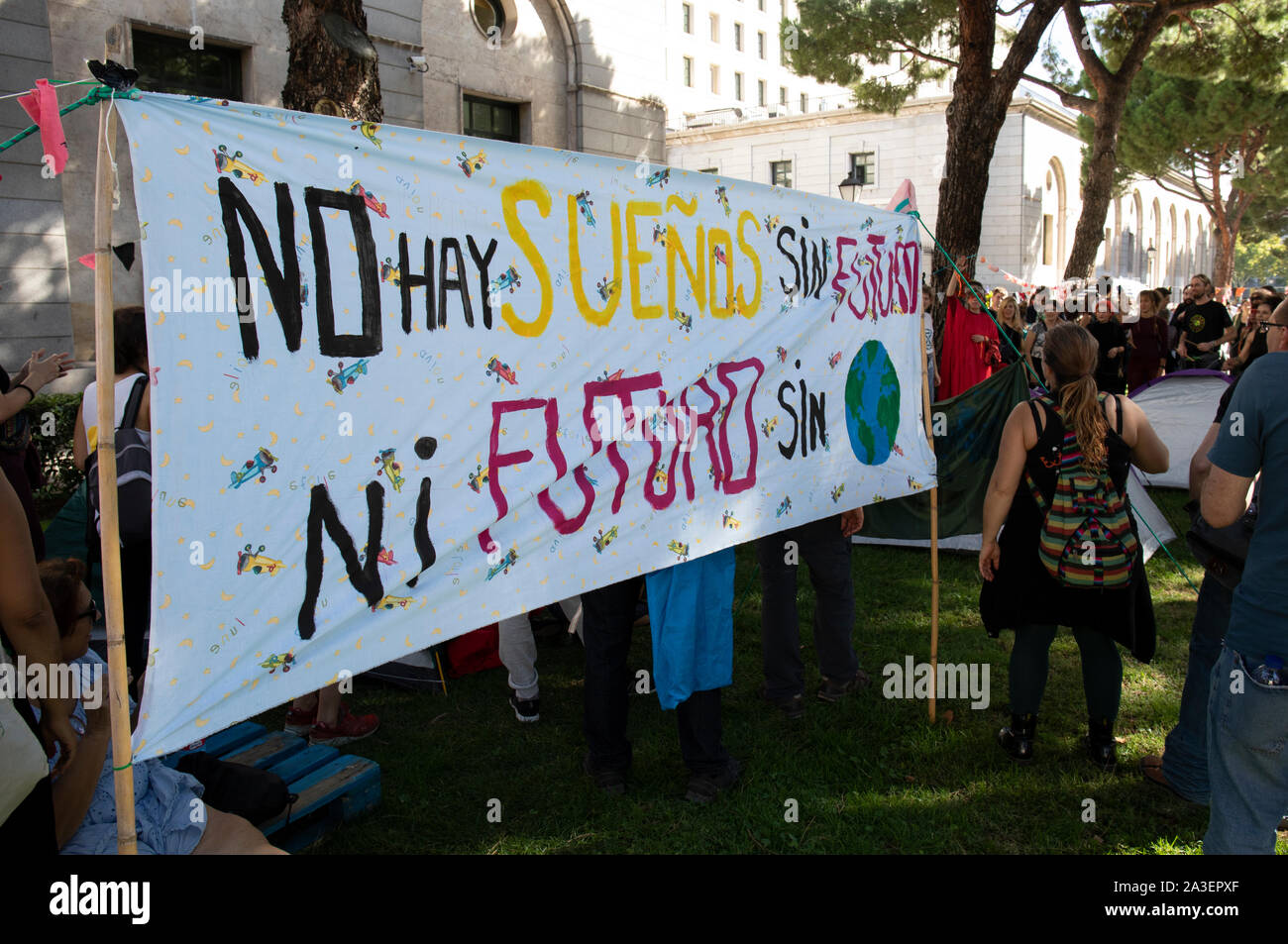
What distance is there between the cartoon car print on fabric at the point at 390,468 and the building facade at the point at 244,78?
19.9ft

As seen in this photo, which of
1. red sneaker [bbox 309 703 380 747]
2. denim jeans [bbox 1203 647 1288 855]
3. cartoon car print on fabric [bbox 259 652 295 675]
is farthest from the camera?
red sneaker [bbox 309 703 380 747]

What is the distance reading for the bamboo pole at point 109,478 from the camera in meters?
1.75

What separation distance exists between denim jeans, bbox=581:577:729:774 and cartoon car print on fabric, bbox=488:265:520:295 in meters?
1.34

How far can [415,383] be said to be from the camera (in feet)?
7.47

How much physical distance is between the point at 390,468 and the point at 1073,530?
2.57 meters

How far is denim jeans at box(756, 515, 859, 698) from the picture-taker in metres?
4.30

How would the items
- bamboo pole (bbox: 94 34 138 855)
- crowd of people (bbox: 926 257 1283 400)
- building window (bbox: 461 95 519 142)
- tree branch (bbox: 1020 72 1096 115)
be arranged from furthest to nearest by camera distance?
tree branch (bbox: 1020 72 1096 115), building window (bbox: 461 95 519 142), crowd of people (bbox: 926 257 1283 400), bamboo pole (bbox: 94 34 138 855)

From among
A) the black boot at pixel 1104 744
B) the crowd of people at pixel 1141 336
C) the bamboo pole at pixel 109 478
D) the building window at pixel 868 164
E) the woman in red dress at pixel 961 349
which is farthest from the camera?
the building window at pixel 868 164

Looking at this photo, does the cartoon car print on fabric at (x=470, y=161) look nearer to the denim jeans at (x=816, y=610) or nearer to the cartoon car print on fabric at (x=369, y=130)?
the cartoon car print on fabric at (x=369, y=130)

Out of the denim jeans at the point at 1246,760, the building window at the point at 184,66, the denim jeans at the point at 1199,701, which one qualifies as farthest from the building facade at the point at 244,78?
the denim jeans at the point at 1246,760

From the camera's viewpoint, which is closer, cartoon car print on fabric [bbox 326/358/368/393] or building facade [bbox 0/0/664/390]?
cartoon car print on fabric [bbox 326/358/368/393]

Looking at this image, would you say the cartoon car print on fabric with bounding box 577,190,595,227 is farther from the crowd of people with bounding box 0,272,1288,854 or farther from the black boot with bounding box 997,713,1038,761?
the black boot with bounding box 997,713,1038,761

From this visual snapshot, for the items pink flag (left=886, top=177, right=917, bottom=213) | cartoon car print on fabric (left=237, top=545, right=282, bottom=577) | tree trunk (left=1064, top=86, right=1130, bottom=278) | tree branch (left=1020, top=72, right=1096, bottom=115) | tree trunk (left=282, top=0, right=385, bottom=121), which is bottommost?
cartoon car print on fabric (left=237, top=545, right=282, bottom=577)

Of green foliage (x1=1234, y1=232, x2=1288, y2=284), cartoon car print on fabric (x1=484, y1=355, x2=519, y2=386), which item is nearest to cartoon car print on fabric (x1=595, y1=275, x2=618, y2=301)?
cartoon car print on fabric (x1=484, y1=355, x2=519, y2=386)
